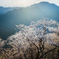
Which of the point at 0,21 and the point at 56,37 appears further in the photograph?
the point at 0,21

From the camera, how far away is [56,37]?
6113 mm

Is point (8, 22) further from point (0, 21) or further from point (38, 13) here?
point (38, 13)

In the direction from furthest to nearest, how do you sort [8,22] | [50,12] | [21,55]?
[50,12]
[8,22]
[21,55]

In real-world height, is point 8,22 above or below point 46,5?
below

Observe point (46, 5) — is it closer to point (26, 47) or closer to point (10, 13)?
point (10, 13)

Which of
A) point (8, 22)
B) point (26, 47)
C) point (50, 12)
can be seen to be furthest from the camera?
point (50, 12)

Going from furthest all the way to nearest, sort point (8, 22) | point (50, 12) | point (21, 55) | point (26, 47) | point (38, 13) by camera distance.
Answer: point (50, 12) → point (38, 13) → point (8, 22) → point (26, 47) → point (21, 55)

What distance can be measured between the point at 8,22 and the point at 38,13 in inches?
616

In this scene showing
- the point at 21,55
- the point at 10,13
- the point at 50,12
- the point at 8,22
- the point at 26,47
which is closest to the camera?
the point at 21,55

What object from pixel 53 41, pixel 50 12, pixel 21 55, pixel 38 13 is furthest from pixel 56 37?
pixel 50 12

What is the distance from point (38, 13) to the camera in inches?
1139

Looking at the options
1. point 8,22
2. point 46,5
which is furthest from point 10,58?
point 46,5

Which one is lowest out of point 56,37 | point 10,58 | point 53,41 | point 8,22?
point 10,58

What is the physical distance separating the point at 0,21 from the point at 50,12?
27538 mm
